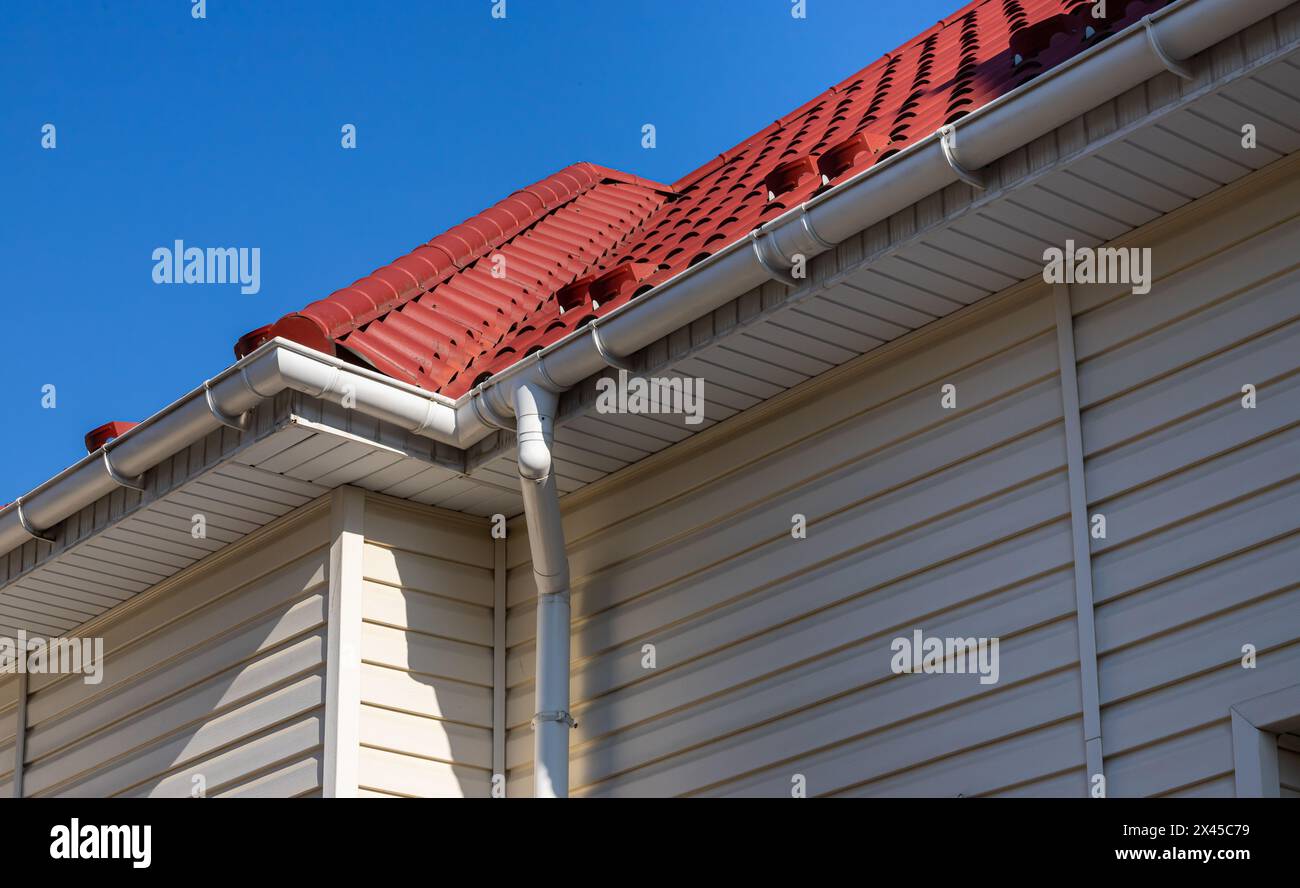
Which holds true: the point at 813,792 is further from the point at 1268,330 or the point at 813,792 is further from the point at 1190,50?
the point at 1190,50

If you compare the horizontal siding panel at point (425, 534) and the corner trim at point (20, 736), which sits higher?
the horizontal siding panel at point (425, 534)

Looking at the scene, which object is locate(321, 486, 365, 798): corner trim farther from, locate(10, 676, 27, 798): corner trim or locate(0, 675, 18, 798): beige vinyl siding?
locate(0, 675, 18, 798): beige vinyl siding

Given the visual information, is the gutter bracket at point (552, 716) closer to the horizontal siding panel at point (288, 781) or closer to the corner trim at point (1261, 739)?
the horizontal siding panel at point (288, 781)

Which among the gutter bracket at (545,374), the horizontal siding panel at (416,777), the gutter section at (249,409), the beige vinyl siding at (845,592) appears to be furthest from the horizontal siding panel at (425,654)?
the gutter bracket at (545,374)

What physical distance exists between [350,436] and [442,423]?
0.40 metres

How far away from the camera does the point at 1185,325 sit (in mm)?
6223

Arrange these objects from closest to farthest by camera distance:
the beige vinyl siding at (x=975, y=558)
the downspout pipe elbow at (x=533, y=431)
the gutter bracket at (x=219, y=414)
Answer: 1. the beige vinyl siding at (x=975, y=558)
2. the downspout pipe elbow at (x=533, y=431)
3. the gutter bracket at (x=219, y=414)

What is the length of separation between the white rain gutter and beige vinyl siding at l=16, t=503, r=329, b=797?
2.56 feet

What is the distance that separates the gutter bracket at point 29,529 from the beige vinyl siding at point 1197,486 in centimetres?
502

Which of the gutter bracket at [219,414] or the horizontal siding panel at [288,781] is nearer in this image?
the gutter bracket at [219,414]

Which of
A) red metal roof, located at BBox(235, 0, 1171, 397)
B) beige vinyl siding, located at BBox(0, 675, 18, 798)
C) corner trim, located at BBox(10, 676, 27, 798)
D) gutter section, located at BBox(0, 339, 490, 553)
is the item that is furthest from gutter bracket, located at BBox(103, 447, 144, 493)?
beige vinyl siding, located at BBox(0, 675, 18, 798)

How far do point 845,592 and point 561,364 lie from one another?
1476 mm

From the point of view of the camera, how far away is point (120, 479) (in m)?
8.10

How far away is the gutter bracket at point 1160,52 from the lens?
566 centimetres
